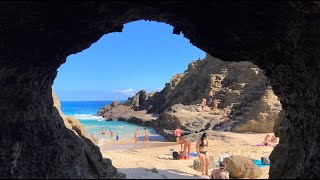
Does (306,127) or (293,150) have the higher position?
(306,127)

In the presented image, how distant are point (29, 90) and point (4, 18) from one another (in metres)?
1.89

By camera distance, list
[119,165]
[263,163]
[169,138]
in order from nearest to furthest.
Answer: [119,165], [263,163], [169,138]

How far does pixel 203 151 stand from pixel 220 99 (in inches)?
1151

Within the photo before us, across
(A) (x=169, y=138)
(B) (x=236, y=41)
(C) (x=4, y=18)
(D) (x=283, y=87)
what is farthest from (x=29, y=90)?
(A) (x=169, y=138)

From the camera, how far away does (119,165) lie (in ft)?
44.2

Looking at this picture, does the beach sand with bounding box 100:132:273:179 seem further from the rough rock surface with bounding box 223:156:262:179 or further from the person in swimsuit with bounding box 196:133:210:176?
the rough rock surface with bounding box 223:156:262:179

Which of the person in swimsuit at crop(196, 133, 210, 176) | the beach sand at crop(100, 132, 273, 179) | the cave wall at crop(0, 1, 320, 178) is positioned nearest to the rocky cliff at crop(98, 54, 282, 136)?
the beach sand at crop(100, 132, 273, 179)

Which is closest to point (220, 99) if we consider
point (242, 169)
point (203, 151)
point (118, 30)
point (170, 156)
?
point (170, 156)

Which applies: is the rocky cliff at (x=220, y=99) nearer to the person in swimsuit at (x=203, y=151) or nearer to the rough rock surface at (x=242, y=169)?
the rough rock surface at (x=242, y=169)

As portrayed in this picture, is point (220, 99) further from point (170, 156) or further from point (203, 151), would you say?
point (203, 151)

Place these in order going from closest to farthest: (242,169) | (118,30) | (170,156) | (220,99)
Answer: (118,30)
(242,169)
(170,156)
(220,99)

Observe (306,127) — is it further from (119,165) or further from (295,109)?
(119,165)

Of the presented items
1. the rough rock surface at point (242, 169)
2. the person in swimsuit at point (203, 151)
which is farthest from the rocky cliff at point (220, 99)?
the person in swimsuit at point (203, 151)

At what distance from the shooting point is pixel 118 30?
7422mm
